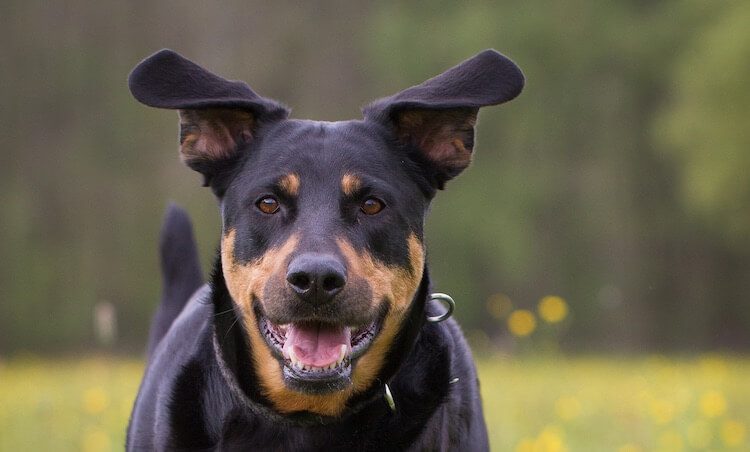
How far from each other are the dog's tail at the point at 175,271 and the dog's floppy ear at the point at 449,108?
1499 millimetres

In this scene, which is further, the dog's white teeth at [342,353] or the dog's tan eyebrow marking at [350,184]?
the dog's tan eyebrow marking at [350,184]

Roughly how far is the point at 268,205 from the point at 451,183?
21.3m

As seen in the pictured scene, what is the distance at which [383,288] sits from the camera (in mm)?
4102

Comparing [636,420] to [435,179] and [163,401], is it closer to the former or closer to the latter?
[435,179]

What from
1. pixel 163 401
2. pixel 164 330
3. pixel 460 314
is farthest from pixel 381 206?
pixel 460 314

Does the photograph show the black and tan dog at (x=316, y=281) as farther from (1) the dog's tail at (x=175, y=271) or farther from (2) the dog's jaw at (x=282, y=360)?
(1) the dog's tail at (x=175, y=271)

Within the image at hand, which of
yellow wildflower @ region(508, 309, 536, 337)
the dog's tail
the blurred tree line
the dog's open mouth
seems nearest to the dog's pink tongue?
the dog's open mouth

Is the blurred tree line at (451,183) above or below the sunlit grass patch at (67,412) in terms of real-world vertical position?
below

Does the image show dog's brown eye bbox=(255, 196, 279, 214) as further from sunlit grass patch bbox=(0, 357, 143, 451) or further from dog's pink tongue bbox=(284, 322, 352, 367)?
sunlit grass patch bbox=(0, 357, 143, 451)

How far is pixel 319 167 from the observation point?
4.28m

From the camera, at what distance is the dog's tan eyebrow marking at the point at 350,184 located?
422 cm

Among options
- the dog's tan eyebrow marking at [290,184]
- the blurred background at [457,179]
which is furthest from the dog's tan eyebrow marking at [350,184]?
the blurred background at [457,179]

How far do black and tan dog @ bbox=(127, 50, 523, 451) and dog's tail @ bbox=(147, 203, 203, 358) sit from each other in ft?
3.86

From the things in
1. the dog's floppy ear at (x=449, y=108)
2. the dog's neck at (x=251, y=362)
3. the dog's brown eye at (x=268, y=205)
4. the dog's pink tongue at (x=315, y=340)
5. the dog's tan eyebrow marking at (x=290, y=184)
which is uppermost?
the dog's floppy ear at (x=449, y=108)
